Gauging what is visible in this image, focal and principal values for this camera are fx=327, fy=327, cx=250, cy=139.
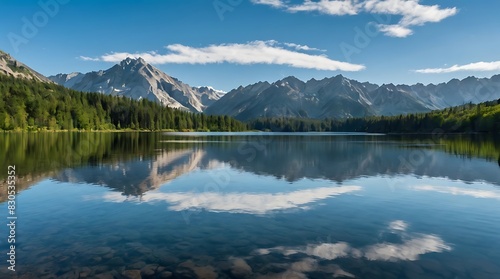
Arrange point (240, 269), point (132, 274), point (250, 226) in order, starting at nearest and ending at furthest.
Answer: point (132, 274) → point (240, 269) → point (250, 226)

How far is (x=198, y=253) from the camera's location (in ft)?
55.5

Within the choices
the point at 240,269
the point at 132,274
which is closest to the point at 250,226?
the point at 240,269

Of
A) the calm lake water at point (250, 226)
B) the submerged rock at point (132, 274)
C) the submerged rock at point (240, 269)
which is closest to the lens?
the submerged rock at point (132, 274)

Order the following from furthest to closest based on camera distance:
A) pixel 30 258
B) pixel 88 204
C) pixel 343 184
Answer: pixel 343 184 → pixel 88 204 → pixel 30 258

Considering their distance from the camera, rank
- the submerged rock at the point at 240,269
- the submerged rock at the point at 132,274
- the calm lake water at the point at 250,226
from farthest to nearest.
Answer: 1. the calm lake water at the point at 250,226
2. the submerged rock at the point at 240,269
3. the submerged rock at the point at 132,274

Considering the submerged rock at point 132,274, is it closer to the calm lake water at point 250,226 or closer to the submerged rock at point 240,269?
the calm lake water at point 250,226

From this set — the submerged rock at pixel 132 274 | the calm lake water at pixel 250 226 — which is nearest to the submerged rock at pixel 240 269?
the calm lake water at pixel 250 226

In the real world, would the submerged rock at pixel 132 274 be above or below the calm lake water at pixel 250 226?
above

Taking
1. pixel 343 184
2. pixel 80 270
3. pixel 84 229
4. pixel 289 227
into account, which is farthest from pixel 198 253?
pixel 343 184

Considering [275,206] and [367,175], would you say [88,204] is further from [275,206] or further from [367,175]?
[367,175]

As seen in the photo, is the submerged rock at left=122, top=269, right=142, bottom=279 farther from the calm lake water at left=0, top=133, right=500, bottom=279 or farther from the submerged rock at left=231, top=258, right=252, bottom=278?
the submerged rock at left=231, top=258, right=252, bottom=278

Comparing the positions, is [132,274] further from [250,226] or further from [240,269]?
[250,226]

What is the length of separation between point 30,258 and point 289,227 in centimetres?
1461

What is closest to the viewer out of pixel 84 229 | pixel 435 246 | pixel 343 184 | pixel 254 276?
pixel 254 276
